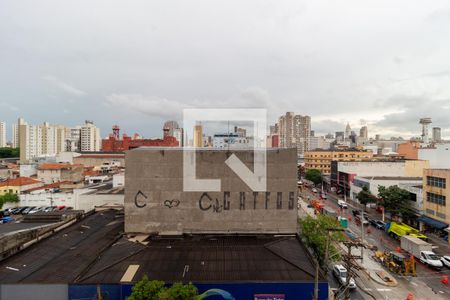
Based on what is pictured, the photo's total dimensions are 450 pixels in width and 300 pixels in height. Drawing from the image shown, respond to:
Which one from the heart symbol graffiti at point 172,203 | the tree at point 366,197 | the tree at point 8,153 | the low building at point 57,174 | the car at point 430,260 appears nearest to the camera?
the heart symbol graffiti at point 172,203

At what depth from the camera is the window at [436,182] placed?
29.2 metres

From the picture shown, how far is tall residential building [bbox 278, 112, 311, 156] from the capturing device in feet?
488

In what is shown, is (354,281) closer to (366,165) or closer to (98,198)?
(98,198)

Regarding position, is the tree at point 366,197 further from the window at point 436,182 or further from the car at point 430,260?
the car at point 430,260

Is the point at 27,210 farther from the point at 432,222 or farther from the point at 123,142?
the point at 123,142

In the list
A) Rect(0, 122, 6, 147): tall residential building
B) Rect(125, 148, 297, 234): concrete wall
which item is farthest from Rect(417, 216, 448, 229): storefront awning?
Rect(0, 122, 6, 147): tall residential building

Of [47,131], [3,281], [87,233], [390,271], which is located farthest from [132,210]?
[47,131]

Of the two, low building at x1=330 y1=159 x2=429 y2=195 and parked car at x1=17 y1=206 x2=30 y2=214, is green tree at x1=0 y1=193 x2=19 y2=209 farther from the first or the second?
low building at x1=330 y1=159 x2=429 y2=195

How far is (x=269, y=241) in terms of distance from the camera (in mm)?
20031

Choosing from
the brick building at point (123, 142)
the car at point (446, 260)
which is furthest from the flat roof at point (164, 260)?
the brick building at point (123, 142)

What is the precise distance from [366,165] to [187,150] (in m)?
43.1

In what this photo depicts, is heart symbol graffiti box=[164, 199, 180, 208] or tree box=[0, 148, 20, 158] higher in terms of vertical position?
tree box=[0, 148, 20, 158]

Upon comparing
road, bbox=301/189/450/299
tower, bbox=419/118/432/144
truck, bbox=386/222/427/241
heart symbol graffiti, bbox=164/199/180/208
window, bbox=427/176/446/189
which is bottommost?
road, bbox=301/189/450/299

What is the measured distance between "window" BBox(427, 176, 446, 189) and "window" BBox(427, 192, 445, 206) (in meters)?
1.10
